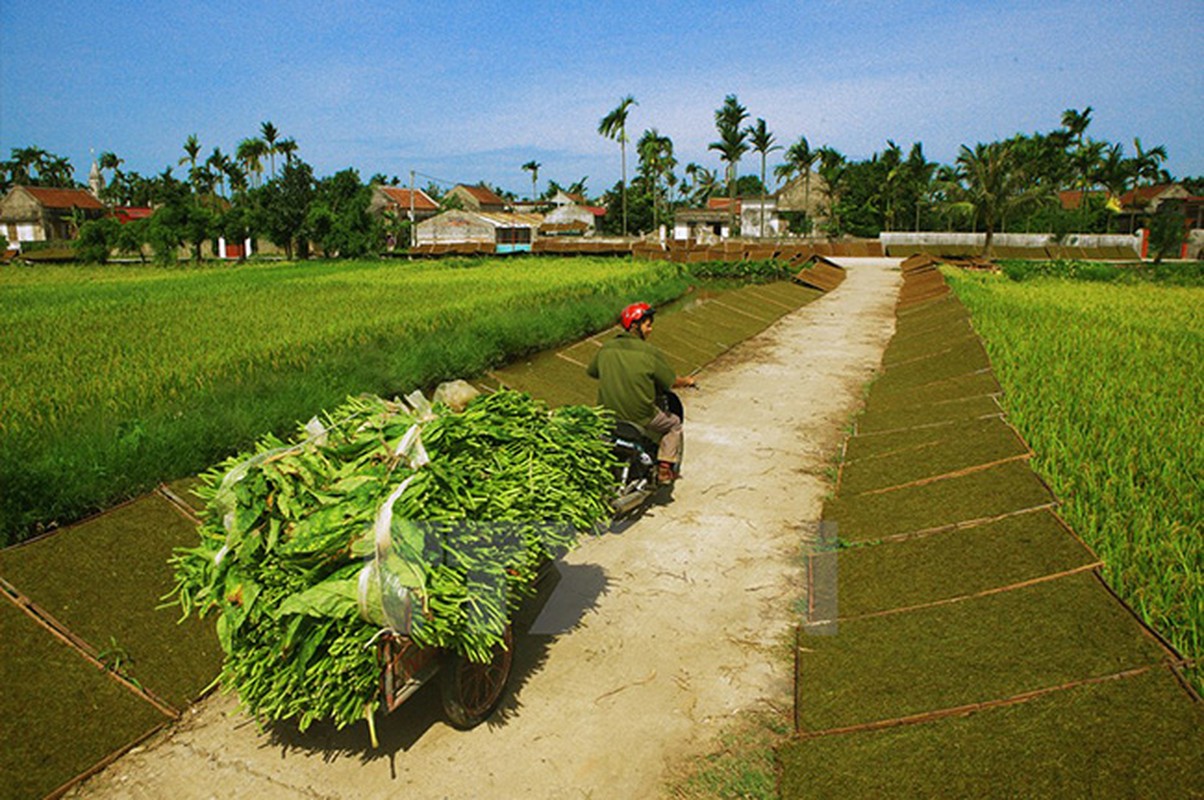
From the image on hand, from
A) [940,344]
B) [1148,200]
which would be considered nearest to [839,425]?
[940,344]

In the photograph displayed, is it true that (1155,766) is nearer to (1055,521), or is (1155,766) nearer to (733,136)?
(1055,521)

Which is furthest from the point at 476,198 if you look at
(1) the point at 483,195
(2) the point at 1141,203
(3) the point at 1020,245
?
(2) the point at 1141,203

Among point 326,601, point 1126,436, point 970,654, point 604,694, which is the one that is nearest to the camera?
point 326,601

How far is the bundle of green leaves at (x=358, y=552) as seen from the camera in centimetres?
323

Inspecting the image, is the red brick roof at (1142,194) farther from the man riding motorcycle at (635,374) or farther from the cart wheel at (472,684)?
the cart wheel at (472,684)

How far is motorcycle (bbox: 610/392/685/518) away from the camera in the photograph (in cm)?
628

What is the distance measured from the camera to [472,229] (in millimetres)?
65188

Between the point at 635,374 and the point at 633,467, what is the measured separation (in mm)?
784

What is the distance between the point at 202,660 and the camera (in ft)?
14.8

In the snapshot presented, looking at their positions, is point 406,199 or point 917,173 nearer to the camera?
point 917,173

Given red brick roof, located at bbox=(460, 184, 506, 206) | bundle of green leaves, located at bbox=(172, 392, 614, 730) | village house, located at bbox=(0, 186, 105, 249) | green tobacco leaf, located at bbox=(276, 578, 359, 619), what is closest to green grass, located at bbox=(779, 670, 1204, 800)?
bundle of green leaves, located at bbox=(172, 392, 614, 730)

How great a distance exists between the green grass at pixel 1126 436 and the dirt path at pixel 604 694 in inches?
75.4

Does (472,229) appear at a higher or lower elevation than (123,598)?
higher

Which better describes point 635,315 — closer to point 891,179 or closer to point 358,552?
point 358,552
